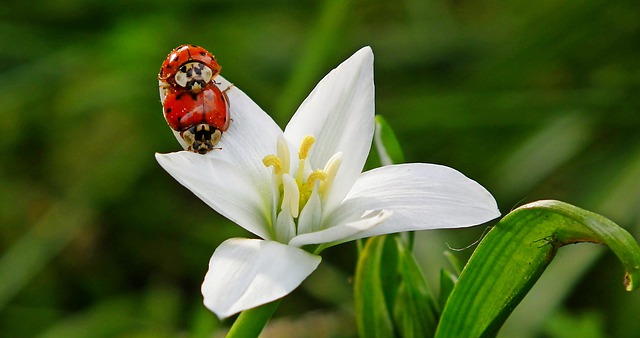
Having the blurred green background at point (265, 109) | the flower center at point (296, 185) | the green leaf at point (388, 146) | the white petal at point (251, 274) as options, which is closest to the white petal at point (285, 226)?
the flower center at point (296, 185)

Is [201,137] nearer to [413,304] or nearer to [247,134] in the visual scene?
[247,134]

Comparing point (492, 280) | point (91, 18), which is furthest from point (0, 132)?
point (492, 280)

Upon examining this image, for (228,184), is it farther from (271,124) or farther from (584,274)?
(584,274)

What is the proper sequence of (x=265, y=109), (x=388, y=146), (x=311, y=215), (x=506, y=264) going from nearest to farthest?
(x=506, y=264) < (x=311, y=215) < (x=388, y=146) < (x=265, y=109)

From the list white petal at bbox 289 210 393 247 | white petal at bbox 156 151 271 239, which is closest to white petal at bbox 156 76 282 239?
white petal at bbox 156 151 271 239

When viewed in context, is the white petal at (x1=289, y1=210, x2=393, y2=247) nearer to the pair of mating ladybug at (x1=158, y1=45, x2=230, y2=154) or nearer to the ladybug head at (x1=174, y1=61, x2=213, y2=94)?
the pair of mating ladybug at (x1=158, y1=45, x2=230, y2=154)

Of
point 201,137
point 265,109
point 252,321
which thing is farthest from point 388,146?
point 265,109

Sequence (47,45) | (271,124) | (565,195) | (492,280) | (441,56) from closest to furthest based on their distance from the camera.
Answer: (492,280) < (271,124) < (565,195) < (47,45) < (441,56)
